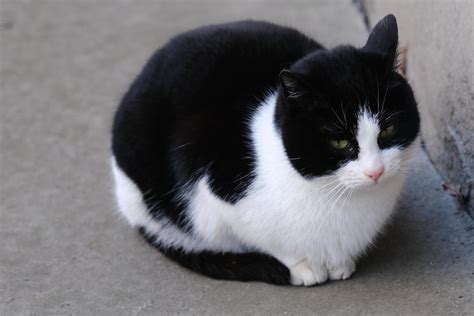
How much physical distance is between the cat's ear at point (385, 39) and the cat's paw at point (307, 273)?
0.75 m

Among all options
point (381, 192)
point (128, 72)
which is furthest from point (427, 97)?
point (128, 72)

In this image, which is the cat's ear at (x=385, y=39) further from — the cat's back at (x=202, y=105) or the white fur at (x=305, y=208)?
the cat's back at (x=202, y=105)

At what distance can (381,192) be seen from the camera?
2.40 meters

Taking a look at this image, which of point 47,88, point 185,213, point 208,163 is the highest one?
point 208,163

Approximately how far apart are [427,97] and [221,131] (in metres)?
1.12

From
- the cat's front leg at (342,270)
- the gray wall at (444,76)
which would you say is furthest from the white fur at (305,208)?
the gray wall at (444,76)

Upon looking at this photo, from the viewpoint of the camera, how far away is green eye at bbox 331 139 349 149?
219 centimetres

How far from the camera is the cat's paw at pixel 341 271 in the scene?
2570mm

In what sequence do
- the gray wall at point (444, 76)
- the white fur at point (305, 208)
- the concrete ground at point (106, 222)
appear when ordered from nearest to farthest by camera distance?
the white fur at point (305, 208) → the concrete ground at point (106, 222) → the gray wall at point (444, 76)

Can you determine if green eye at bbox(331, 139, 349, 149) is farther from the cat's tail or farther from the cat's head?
the cat's tail

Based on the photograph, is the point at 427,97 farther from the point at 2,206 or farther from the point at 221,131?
the point at 2,206

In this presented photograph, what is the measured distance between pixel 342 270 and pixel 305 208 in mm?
317

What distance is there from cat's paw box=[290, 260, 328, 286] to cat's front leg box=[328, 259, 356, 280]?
0.08 feet

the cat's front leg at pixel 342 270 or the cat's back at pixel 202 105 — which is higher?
the cat's back at pixel 202 105
